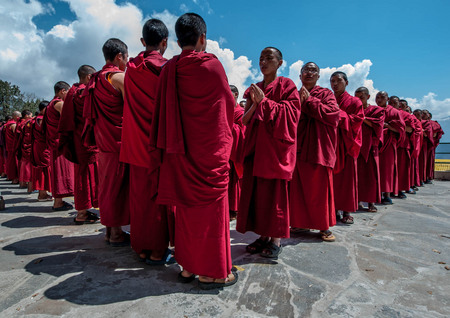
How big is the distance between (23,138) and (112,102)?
20.1 feet

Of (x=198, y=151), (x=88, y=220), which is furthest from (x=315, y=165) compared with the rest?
(x=88, y=220)

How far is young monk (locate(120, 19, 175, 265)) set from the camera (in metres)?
2.60

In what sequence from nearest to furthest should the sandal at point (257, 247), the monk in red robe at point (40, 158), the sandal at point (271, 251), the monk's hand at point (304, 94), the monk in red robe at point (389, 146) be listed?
the sandal at point (271, 251) → the sandal at point (257, 247) → the monk's hand at point (304, 94) → the monk in red robe at point (40, 158) → the monk in red robe at point (389, 146)

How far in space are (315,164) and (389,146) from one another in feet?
13.7

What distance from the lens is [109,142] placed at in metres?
3.07

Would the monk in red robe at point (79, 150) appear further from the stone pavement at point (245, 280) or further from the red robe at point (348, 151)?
the red robe at point (348, 151)

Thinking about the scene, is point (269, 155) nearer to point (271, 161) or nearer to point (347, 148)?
point (271, 161)

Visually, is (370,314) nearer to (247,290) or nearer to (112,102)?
(247,290)

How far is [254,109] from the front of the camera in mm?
3041

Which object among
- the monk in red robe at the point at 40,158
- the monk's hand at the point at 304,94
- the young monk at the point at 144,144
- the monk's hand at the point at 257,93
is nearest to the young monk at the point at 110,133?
the young monk at the point at 144,144

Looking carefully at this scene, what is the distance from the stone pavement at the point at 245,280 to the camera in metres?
2.03

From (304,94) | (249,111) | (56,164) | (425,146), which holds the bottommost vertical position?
(56,164)

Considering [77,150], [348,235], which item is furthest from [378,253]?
[77,150]

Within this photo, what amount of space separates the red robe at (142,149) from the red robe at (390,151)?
5914 mm
